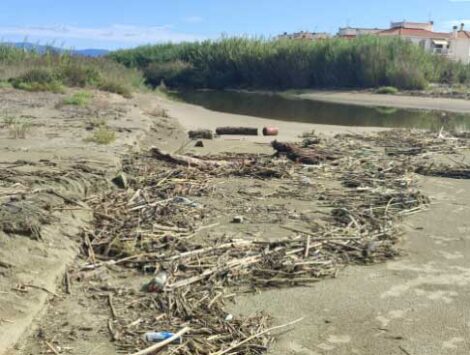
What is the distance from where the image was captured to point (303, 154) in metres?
13.2

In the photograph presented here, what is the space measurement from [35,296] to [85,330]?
559 mm

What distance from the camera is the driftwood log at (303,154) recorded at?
1293 centimetres

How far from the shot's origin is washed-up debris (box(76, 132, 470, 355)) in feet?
17.8

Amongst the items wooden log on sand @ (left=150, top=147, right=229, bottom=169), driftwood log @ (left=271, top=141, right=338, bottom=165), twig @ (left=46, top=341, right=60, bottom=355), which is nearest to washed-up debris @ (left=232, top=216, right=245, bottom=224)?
wooden log on sand @ (left=150, top=147, right=229, bottom=169)

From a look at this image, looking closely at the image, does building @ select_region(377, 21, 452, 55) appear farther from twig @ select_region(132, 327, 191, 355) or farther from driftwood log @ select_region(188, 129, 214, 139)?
twig @ select_region(132, 327, 191, 355)

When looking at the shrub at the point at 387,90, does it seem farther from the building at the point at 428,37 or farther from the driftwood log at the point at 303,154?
the driftwood log at the point at 303,154

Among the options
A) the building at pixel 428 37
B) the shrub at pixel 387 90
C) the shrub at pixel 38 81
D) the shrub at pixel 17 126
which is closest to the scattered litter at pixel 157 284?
the shrub at pixel 17 126

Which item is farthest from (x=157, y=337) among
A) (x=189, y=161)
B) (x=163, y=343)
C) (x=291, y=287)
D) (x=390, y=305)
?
(x=189, y=161)

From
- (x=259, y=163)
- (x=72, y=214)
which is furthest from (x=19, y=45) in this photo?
(x=72, y=214)

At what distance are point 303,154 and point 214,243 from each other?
611 centimetres

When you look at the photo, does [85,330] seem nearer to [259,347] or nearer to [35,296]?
[35,296]

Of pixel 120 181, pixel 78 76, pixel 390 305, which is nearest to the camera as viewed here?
pixel 390 305

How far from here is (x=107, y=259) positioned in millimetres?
6730

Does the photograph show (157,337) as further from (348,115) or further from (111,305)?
(348,115)
